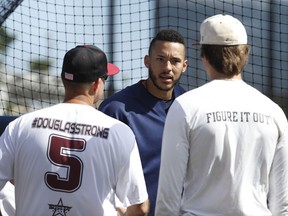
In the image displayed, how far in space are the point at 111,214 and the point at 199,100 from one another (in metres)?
0.67

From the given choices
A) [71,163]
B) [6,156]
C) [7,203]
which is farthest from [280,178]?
[7,203]

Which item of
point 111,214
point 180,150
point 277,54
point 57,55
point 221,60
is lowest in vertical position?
point 277,54

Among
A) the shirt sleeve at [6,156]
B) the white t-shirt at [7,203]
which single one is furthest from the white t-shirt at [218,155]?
the white t-shirt at [7,203]

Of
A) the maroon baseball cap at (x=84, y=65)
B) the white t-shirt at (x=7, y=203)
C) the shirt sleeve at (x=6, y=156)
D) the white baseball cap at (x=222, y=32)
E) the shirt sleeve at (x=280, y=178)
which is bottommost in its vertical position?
the white t-shirt at (x=7, y=203)

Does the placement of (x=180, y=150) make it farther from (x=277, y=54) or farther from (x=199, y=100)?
(x=277, y=54)

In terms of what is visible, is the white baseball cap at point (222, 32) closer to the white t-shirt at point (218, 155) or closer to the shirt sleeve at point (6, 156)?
the white t-shirt at point (218, 155)

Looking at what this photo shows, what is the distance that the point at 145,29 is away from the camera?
417 inches

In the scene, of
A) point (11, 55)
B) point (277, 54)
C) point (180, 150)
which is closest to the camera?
point (180, 150)

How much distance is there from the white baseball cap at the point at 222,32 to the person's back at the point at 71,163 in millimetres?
601

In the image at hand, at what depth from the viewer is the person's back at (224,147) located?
4523 mm

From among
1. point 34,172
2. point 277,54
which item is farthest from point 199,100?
point 277,54

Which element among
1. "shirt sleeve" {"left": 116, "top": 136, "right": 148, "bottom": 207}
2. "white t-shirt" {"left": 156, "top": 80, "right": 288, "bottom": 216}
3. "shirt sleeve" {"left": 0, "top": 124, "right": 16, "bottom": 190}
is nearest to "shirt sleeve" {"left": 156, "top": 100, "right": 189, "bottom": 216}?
"white t-shirt" {"left": 156, "top": 80, "right": 288, "bottom": 216}

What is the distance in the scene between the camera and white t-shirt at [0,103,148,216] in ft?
14.8

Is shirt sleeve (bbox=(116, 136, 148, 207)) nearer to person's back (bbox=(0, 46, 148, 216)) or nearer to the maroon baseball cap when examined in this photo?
person's back (bbox=(0, 46, 148, 216))
